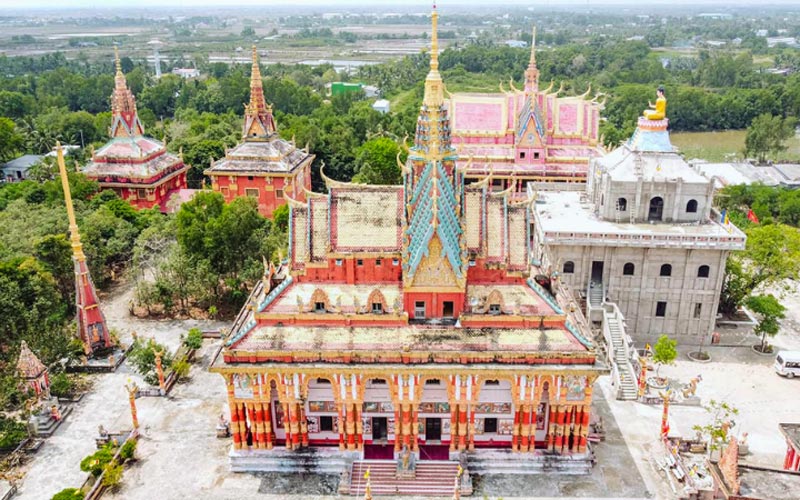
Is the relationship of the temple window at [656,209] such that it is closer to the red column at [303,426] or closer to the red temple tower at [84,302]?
the red column at [303,426]

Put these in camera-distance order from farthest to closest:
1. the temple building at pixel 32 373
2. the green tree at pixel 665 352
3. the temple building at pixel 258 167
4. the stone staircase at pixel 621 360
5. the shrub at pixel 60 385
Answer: the temple building at pixel 258 167 < the green tree at pixel 665 352 < the stone staircase at pixel 621 360 < the shrub at pixel 60 385 < the temple building at pixel 32 373

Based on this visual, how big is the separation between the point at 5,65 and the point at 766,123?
190 m

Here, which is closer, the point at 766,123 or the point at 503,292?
the point at 503,292

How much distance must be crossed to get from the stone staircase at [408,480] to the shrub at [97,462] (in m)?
11.5

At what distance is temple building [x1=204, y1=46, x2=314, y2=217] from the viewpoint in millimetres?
65688

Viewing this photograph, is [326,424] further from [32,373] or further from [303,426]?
[32,373]

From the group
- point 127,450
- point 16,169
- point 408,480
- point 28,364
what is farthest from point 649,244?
point 16,169

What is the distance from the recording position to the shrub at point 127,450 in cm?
3338

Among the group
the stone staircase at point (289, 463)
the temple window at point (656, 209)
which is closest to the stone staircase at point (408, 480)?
the stone staircase at point (289, 463)

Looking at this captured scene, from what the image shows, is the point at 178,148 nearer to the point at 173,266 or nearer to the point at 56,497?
the point at 173,266

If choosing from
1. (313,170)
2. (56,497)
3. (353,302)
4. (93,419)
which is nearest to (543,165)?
(313,170)

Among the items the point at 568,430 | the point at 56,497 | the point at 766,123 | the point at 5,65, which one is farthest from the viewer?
Result: the point at 5,65

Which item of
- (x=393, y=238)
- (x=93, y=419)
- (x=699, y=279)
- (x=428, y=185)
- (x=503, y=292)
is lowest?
(x=93, y=419)

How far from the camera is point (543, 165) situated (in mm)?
65375
